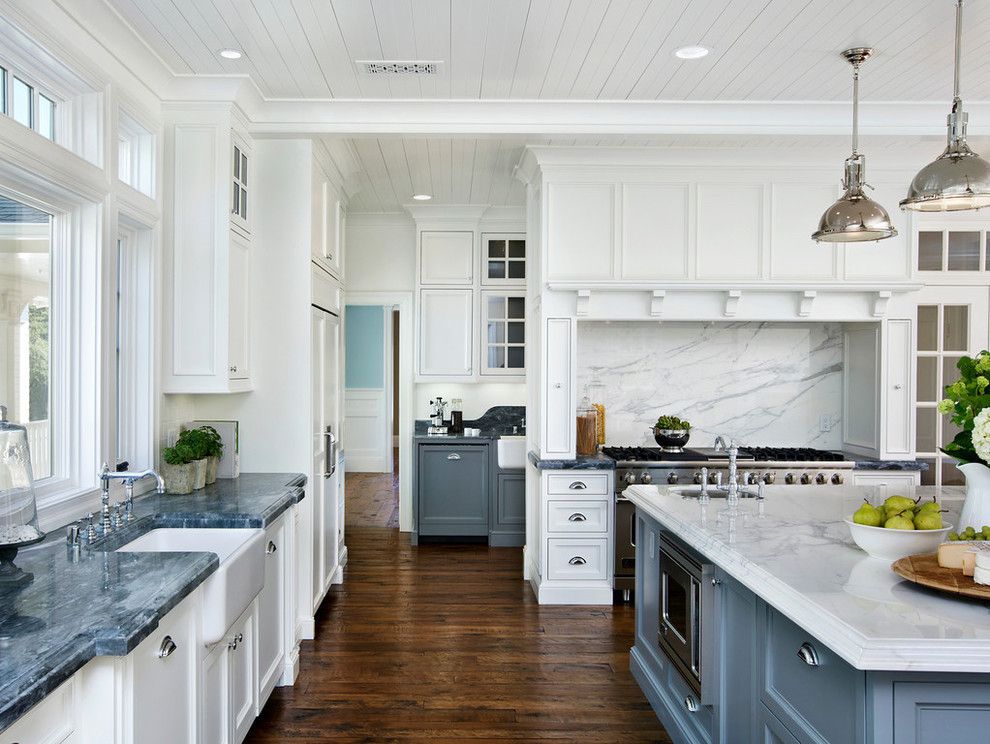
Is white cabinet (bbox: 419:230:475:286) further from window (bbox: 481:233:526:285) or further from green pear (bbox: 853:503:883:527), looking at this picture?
green pear (bbox: 853:503:883:527)

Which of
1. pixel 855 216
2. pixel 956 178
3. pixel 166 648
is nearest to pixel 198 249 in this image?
pixel 166 648

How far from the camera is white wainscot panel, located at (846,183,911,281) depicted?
4676 mm

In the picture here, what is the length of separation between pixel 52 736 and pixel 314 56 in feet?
9.00

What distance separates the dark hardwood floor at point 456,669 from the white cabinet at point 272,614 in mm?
157

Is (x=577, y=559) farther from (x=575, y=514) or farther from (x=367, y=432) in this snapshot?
(x=367, y=432)

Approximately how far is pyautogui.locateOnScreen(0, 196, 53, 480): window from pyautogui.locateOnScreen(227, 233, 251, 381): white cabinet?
904mm

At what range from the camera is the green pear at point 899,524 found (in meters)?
2.15

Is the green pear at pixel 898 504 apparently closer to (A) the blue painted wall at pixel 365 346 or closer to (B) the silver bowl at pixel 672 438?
(B) the silver bowl at pixel 672 438

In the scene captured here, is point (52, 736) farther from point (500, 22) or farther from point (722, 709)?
point (500, 22)

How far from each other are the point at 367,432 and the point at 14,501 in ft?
27.9

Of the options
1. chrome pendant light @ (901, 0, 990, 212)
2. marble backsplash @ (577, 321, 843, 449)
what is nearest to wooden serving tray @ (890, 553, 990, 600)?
chrome pendant light @ (901, 0, 990, 212)

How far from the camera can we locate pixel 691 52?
315 cm

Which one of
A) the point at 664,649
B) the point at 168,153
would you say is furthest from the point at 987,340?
the point at 168,153

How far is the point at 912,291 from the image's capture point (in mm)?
4738
